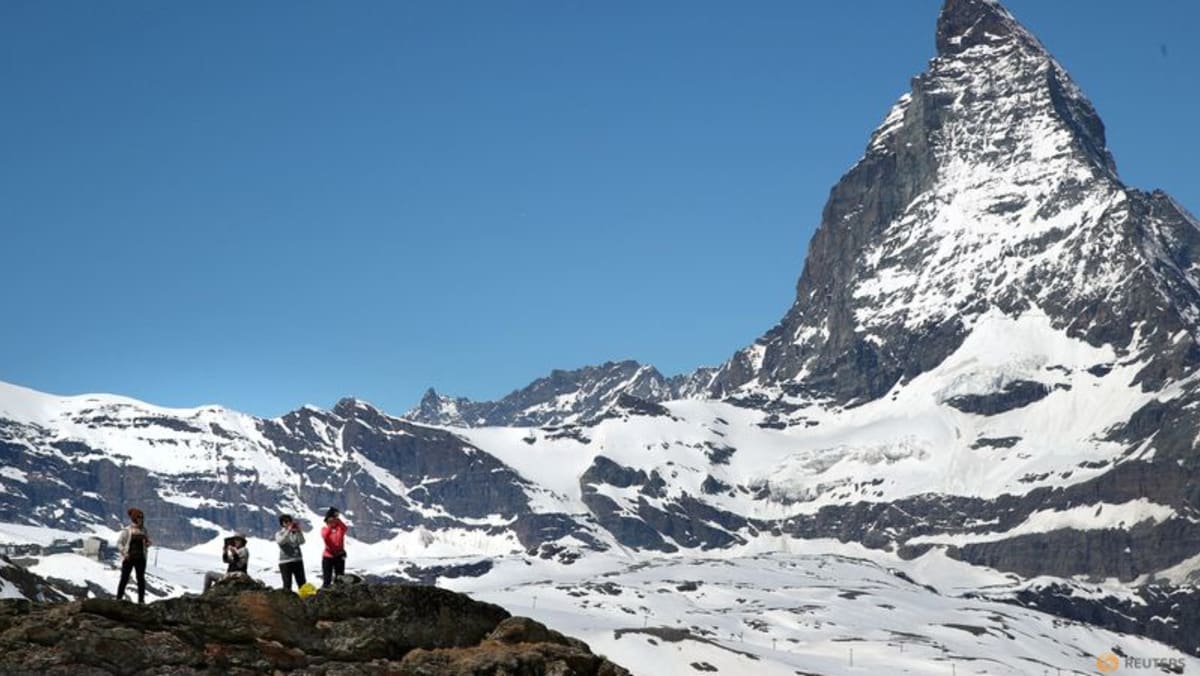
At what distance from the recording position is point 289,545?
147 ft

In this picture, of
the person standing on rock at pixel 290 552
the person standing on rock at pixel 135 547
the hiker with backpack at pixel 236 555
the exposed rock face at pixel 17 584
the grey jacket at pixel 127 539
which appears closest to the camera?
the person standing on rock at pixel 135 547

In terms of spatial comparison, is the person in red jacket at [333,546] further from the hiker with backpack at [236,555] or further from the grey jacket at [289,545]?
the hiker with backpack at [236,555]

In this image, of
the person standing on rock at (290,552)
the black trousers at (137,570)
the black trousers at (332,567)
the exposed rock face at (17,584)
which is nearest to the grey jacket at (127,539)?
the black trousers at (137,570)

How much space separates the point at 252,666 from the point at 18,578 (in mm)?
75380

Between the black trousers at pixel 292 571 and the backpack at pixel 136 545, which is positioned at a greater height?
the backpack at pixel 136 545

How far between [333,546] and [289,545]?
3.42ft

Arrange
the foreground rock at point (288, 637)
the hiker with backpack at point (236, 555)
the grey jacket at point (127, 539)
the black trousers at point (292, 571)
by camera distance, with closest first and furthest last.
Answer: the foreground rock at point (288, 637) → the grey jacket at point (127, 539) → the hiker with backpack at point (236, 555) → the black trousers at point (292, 571)

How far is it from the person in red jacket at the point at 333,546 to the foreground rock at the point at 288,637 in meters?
4.15

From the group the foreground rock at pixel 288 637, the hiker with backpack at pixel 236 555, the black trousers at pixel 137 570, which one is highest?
the hiker with backpack at pixel 236 555

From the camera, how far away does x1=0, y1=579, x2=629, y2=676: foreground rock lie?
34.5m

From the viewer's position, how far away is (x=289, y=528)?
45.6 meters

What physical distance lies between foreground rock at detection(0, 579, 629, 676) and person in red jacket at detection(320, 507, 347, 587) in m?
4.15

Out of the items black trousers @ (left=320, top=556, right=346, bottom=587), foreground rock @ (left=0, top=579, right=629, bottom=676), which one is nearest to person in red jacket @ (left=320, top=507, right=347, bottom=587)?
black trousers @ (left=320, top=556, right=346, bottom=587)

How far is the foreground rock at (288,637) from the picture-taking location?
34.5m
